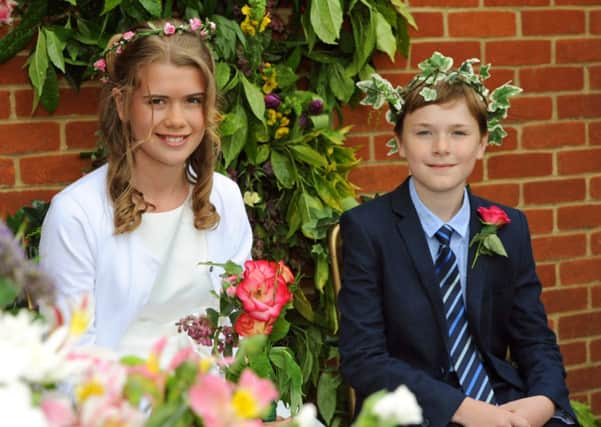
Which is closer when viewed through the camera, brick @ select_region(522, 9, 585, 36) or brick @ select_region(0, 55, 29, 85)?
brick @ select_region(0, 55, 29, 85)

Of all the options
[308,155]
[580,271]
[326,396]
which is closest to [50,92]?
[308,155]

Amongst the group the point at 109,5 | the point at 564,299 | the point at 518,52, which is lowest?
the point at 564,299

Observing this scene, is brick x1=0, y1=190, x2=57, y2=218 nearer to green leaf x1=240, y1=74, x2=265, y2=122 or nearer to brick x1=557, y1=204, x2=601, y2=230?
green leaf x1=240, y1=74, x2=265, y2=122

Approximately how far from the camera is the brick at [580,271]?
9.80ft

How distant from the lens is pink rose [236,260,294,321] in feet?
4.56

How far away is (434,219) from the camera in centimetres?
211

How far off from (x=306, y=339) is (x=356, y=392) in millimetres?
436

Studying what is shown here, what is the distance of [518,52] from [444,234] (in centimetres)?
101

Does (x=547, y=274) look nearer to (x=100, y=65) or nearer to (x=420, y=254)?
(x=420, y=254)

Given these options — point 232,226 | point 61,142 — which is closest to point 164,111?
point 232,226

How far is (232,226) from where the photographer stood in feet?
7.00

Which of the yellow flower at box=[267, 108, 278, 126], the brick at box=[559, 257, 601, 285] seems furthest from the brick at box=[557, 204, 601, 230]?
the yellow flower at box=[267, 108, 278, 126]

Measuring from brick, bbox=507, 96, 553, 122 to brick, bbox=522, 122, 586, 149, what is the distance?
0.10 feet

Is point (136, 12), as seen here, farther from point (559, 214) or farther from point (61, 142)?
point (559, 214)
